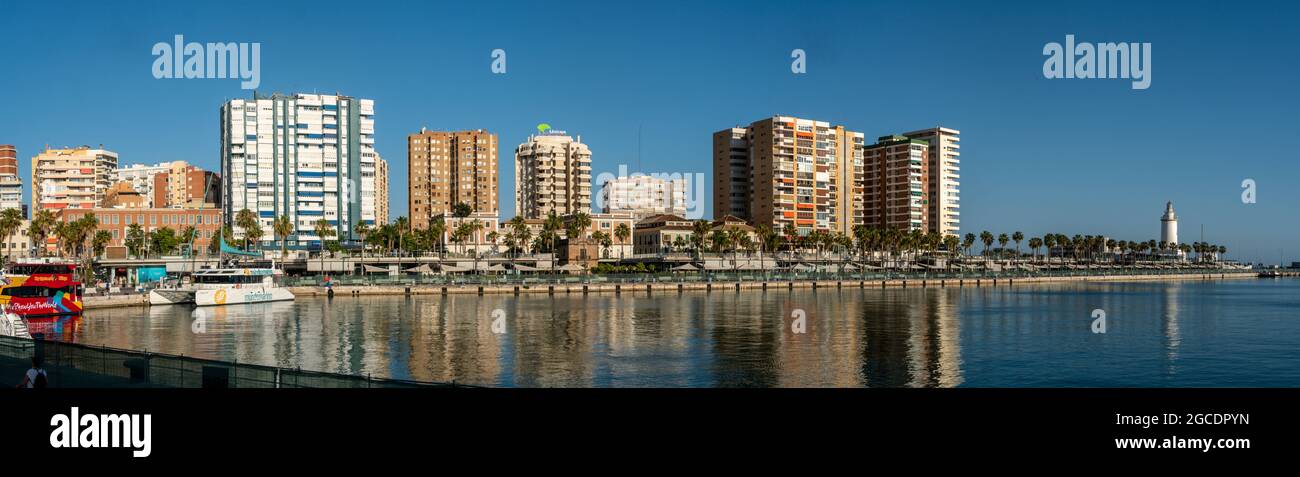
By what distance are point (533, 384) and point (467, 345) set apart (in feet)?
58.0

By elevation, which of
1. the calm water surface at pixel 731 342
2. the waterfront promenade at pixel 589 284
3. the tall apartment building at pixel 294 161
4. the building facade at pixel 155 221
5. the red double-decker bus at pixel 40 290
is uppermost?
the tall apartment building at pixel 294 161

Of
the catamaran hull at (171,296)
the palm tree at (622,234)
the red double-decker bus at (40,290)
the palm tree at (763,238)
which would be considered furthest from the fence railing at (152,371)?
the palm tree at (763,238)

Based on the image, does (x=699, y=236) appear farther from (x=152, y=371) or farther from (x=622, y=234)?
(x=152, y=371)

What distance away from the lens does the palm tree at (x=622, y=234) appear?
177 meters

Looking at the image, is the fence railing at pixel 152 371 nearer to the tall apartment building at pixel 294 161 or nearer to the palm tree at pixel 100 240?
the palm tree at pixel 100 240

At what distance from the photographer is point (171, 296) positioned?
310 ft

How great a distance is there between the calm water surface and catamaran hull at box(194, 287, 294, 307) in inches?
60.0

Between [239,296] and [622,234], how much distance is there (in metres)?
90.2

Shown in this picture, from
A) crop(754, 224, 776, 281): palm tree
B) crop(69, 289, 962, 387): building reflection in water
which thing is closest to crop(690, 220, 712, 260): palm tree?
crop(754, 224, 776, 281): palm tree

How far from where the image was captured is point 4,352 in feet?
86.1

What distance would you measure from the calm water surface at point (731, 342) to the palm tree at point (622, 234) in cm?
7385
